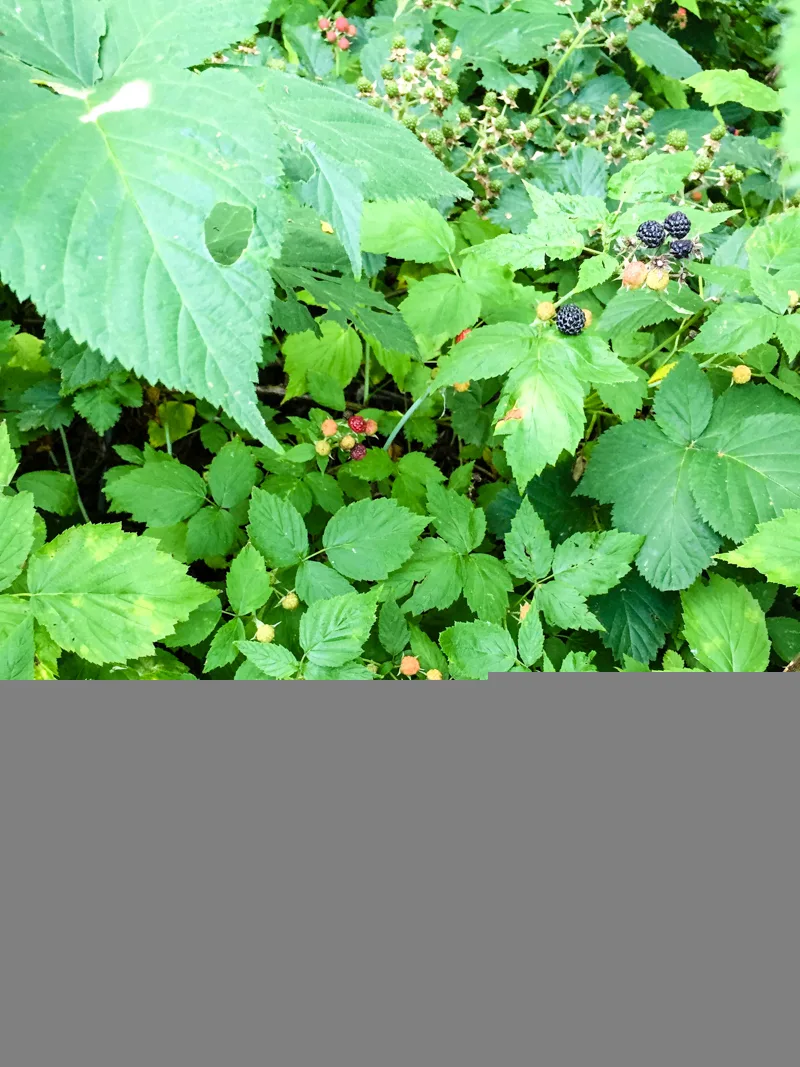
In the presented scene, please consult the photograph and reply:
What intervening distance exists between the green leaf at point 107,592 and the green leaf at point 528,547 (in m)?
0.60

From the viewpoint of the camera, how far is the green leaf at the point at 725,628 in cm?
139

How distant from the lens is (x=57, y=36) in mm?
759

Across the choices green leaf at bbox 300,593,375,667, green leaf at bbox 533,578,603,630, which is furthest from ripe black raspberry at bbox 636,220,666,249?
green leaf at bbox 300,593,375,667

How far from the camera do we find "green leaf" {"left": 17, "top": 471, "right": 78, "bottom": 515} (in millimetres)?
1629

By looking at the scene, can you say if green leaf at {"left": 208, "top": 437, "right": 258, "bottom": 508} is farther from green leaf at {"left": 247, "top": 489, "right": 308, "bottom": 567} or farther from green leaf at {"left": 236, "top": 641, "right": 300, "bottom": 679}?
green leaf at {"left": 236, "top": 641, "right": 300, "bottom": 679}

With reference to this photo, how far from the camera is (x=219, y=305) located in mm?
660

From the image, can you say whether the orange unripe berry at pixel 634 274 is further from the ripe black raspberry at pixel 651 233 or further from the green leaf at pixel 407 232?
the green leaf at pixel 407 232

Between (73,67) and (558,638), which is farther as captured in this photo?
(558,638)

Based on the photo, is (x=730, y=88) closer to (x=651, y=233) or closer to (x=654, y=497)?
(x=651, y=233)

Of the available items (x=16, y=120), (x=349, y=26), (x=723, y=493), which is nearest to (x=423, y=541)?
(x=723, y=493)

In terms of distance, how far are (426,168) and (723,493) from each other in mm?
862

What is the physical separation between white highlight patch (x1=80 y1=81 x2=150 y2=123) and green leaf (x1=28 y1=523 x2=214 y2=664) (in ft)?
2.08

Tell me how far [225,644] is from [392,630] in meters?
0.32

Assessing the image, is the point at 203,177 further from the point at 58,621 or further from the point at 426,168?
the point at 58,621
